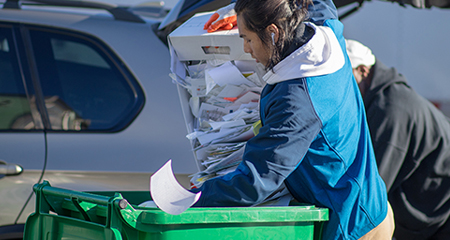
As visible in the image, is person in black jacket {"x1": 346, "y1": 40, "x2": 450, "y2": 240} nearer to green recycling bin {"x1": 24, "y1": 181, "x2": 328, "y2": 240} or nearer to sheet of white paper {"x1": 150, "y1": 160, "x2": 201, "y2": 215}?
green recycling bin {"x1": 24, "y1": 181, "x2": 328, "y2": 240}

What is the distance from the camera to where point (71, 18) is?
7.67ft

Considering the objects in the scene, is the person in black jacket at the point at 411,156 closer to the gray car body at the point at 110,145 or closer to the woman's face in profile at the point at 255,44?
the gray car body at the point at 110,145

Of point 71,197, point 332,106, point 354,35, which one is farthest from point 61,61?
point 354,35

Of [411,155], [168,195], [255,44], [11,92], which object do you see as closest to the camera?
[168,195]

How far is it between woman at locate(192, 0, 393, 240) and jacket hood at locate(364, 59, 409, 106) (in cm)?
119

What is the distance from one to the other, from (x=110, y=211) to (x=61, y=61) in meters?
1.41

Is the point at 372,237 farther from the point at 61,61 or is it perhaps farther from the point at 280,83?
the point at 61,61

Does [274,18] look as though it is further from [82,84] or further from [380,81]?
[380,81]

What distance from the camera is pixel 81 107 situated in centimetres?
226

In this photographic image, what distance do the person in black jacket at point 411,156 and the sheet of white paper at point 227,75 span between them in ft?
3.34

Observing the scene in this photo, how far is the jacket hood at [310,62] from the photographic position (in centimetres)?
126

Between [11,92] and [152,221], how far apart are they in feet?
4.93

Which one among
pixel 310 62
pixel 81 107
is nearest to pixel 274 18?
pixel 310 62

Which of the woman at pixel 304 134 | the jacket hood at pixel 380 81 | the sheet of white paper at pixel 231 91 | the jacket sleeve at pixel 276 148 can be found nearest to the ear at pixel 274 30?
the woman at pixel 304 134
